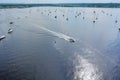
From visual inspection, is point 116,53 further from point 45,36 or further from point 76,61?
point 45,36

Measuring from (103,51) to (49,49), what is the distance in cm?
1637

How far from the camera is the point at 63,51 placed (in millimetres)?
57750

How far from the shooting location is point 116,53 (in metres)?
57.1

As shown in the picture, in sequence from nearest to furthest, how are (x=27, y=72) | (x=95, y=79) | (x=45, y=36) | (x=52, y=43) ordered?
1. (x=95, y=79)
2. (x=27, y=72)
3. (x=52, y=43)
4. (x=45, y=36)

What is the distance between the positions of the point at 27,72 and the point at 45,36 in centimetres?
3434

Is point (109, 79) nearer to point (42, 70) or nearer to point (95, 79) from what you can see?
point (95, 79)

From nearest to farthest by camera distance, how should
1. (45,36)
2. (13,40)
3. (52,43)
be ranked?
1. (52,43)
2. (13,40)
3. (45,36)

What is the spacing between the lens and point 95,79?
40094 millimetres

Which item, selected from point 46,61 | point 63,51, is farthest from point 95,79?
point 63,51

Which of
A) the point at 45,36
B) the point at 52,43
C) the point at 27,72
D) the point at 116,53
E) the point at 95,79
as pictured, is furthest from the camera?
the point at 45,36

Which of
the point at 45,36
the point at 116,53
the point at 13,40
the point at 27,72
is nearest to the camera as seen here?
the point at 27,72

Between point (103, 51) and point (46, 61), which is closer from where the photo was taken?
point (46, 61)

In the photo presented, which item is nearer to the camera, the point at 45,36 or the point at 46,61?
the point at 46,61

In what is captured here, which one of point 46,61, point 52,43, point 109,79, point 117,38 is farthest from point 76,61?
point 117,38
